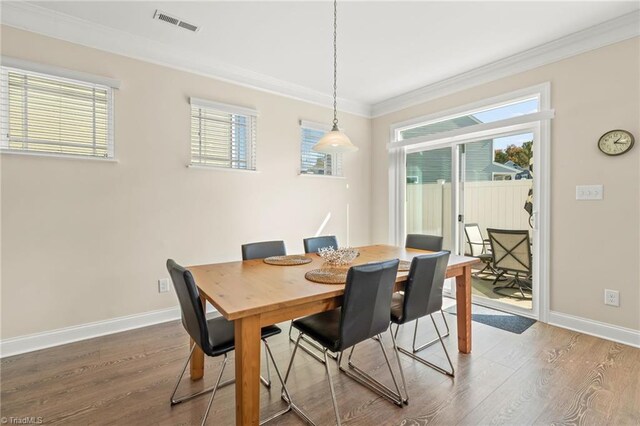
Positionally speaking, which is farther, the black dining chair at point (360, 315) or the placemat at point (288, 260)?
the placemat at point (288, 260)

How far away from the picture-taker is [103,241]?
2.82m

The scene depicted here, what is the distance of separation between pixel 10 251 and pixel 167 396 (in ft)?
5.88

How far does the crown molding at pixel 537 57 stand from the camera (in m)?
2.62

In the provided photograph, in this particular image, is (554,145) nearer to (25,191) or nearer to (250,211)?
(250,211)

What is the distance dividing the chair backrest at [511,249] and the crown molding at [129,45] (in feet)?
9.71

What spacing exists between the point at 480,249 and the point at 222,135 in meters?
3.38

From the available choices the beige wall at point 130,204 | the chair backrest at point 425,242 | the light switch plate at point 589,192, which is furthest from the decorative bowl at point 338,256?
the light switch plate at point 589,192

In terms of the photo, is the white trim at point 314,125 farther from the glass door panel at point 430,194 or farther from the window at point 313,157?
the glass door panel at point 430,194

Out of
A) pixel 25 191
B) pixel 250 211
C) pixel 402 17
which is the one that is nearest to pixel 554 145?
Answer: pixel 402 17

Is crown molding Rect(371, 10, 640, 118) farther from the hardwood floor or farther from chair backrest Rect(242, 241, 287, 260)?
chair backrest Rect(242, 241, 287, 260)

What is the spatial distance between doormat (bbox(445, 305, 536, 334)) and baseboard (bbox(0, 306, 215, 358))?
3.10 metres

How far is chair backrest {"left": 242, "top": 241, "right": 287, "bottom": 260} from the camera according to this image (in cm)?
265

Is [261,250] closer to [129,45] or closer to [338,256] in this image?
[338,256]

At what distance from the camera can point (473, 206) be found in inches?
150
